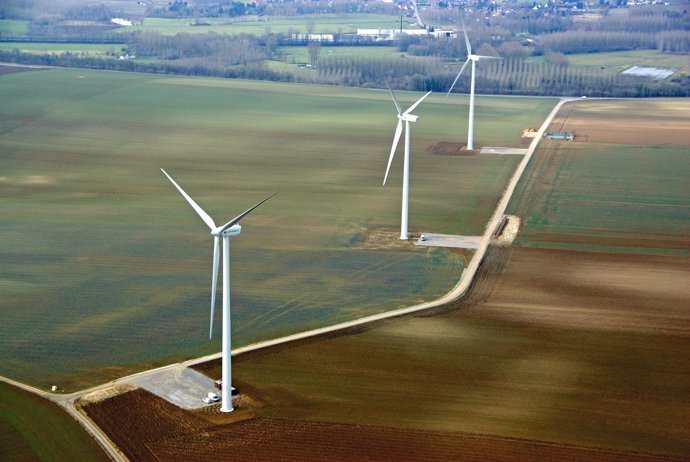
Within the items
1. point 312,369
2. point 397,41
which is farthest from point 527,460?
point 397,41

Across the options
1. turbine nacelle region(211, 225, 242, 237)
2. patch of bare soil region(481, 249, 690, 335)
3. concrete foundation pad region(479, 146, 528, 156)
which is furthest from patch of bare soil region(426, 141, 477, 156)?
turbine nacelle region(211, 225, 242, 237)

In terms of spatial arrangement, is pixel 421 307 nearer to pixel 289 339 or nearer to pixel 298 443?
pixel 289 339

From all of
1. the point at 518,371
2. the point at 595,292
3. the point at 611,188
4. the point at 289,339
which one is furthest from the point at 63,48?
the point at 518,371

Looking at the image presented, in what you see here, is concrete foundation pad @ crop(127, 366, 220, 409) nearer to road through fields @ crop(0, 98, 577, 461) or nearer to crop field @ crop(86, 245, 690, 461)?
road through fields @ crop(0, 98, 577, 461)

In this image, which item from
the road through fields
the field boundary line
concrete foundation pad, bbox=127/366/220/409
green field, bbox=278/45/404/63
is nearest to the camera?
the road through fields

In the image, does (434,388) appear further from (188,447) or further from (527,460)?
(188,447)
